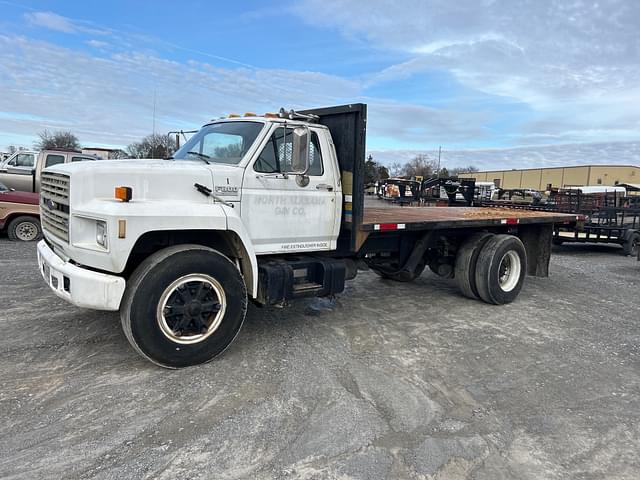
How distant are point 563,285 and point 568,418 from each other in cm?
581

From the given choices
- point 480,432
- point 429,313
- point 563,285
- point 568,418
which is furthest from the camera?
point 563,285

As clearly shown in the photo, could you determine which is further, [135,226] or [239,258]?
[239,258]

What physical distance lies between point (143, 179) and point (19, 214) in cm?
866

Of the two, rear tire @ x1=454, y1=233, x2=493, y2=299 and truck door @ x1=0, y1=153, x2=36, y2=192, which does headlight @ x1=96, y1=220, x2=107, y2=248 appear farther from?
truck door @ x1=0, y1=153, x2=36, y2=192

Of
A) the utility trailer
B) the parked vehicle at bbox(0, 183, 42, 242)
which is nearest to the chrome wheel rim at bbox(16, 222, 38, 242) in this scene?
the parked vehicle at bbox(0, 183, 42, 242)

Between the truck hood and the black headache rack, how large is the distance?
57.4 inches

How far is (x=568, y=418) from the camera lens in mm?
3855

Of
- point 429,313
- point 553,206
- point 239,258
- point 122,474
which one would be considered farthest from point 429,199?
point 122,474

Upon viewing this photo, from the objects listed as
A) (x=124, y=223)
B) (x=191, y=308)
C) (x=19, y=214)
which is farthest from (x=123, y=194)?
(x=19, y=214)

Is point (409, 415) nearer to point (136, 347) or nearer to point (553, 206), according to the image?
point (136, 347)

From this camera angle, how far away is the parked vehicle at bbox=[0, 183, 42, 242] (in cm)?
1112

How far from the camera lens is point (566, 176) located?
274 ft

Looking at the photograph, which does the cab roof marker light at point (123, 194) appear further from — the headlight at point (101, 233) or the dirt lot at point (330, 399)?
the dirt lot at point (330, 399)

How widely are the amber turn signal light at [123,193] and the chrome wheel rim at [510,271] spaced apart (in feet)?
18.8
